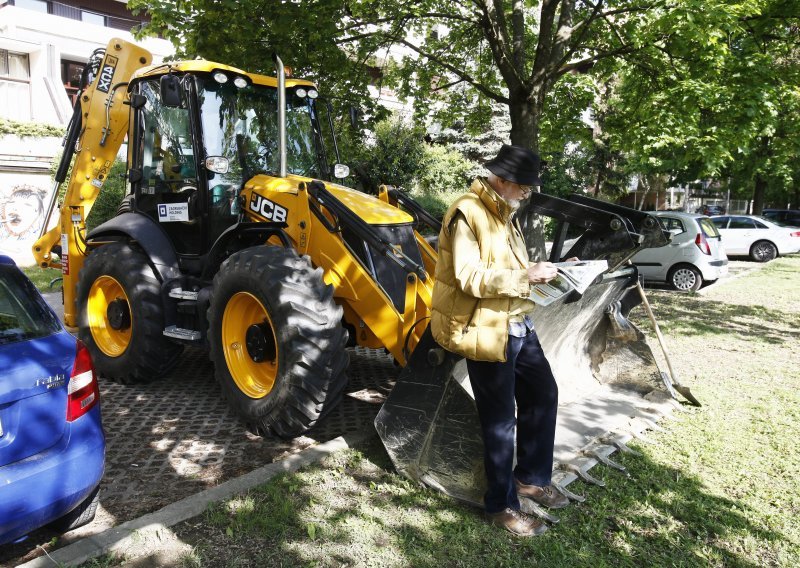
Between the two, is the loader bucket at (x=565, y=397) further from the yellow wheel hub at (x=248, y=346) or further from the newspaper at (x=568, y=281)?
the yellow wheel hub at (x=248, y=346)

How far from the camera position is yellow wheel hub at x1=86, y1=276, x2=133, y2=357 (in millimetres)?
5887

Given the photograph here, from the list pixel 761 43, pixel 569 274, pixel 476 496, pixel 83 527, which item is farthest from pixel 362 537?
pixel 761 43

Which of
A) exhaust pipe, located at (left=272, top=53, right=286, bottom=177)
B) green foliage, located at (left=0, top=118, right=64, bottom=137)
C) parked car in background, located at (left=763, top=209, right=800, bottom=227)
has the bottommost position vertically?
parked car in background, located at (left=763, top=209, right=800, bottom=227)

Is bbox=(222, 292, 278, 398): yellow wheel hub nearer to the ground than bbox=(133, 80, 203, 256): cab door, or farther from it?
nearer to the ground

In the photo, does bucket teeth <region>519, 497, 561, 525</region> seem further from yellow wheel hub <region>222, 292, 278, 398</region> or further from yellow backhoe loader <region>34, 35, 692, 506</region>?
yellow wheel hub <region>222, 292, 278, 398</region>

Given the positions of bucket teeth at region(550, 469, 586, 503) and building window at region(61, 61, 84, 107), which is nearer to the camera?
bucket teeth at region(550, 469, 586, 503)

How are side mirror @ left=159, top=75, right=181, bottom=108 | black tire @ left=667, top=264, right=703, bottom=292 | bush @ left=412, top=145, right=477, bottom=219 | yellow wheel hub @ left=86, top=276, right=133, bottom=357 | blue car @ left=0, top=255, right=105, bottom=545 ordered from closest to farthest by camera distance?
blue car @ left=0, top=255, right=105, bottom=545 → side mirror @ left=159, top=75, right=181, bottom=108 → yellow wheel hub @ left=86, top=276, right=133, bottom=357 → black tire @ left=667, top=264, right=703, bottom=292 → bush @ left=412, top=145, right=477, bottom=219

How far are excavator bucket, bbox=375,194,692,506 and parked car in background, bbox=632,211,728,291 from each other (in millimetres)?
7962

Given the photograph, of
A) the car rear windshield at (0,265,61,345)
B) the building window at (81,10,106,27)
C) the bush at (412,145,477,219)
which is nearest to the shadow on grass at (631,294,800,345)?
the car rear windshield at (0,265,61,345)

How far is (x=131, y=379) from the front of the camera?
5703 millimetres

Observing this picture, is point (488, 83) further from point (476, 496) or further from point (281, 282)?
point (476, 496)

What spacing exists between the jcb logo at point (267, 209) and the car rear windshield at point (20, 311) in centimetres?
207

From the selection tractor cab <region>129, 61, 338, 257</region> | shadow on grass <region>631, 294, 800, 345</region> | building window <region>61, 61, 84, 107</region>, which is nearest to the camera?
tractor cab <region>129, 61, 338, 257</region>

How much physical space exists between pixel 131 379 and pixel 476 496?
3609 mm
